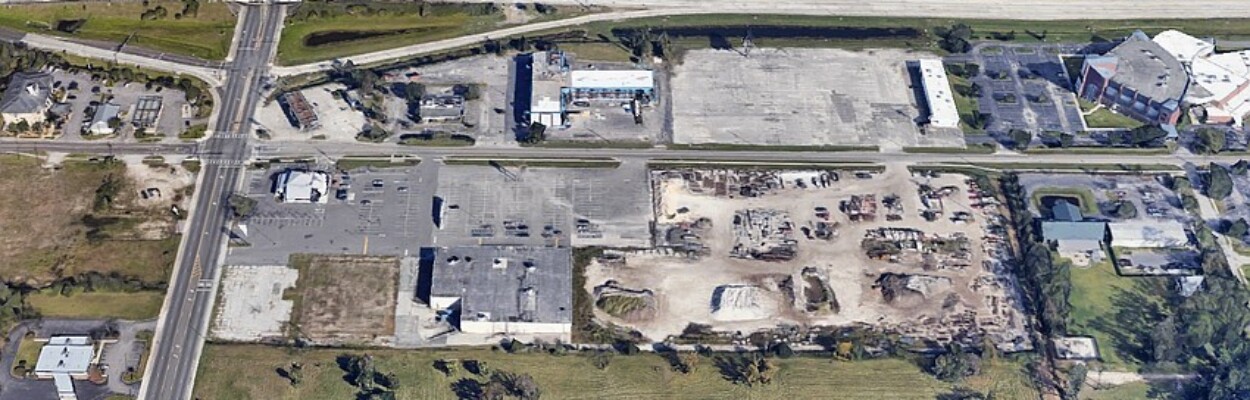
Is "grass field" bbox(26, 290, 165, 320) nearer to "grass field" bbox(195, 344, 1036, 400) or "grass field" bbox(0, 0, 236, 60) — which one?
"grass field" bbox(195, 344, 1036, 400)

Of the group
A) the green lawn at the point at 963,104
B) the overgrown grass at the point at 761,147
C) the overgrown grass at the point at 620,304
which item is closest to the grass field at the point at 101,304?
the overgrown grass at the point at 620,304

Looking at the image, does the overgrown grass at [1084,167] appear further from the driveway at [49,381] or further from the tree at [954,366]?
the driveway at [49,381]

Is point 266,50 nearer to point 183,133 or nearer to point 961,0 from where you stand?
point 183,133

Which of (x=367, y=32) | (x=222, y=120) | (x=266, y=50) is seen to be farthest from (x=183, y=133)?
(x=367, y=32)

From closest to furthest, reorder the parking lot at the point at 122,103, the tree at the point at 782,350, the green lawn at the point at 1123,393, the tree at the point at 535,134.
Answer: the green lawn at the point at 1123,393
the tree at the point at 782,350
the parking lot at the point at 122,103
the tree at the point at 535,134

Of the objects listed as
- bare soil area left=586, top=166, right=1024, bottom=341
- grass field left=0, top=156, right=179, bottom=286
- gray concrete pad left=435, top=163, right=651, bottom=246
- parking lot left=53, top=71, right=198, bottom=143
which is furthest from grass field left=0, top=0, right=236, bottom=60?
bare soil area left=586, top=166, right=1024, bottom=341
